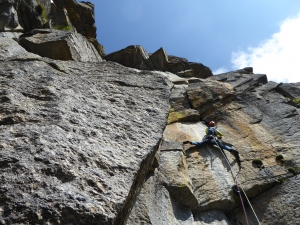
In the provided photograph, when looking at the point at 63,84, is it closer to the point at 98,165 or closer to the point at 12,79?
the point at 12,79

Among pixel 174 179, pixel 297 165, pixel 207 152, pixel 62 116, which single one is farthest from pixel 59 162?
pixel 297 165

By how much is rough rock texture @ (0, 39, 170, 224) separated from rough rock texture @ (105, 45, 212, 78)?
68.3 feet

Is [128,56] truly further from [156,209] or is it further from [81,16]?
[156,209]

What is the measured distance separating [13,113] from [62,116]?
2.78 ft

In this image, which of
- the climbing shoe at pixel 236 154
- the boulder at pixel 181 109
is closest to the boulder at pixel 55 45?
the boulder at pixel 181 109

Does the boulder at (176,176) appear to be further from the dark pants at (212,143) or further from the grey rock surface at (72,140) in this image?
the grey rock surface at (72,140)

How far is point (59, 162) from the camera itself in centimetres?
452

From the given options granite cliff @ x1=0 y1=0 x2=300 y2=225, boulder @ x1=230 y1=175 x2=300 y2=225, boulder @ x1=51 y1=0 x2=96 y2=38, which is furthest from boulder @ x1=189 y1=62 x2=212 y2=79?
boulder @ x1=230 y1=175 x2=300 y2=225

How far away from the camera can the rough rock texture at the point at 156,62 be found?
2921 cm

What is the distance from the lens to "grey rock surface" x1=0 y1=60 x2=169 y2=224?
12.9 ft

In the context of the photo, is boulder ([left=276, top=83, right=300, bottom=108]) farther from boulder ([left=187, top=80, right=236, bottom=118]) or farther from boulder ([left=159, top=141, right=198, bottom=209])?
boulder ([left=159, top=141, right=198, bottom=209])

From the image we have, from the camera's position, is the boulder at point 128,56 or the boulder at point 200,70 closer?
the boulder at point 128,56

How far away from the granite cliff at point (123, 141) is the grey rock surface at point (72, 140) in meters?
0.02

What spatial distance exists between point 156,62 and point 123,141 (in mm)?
24833
